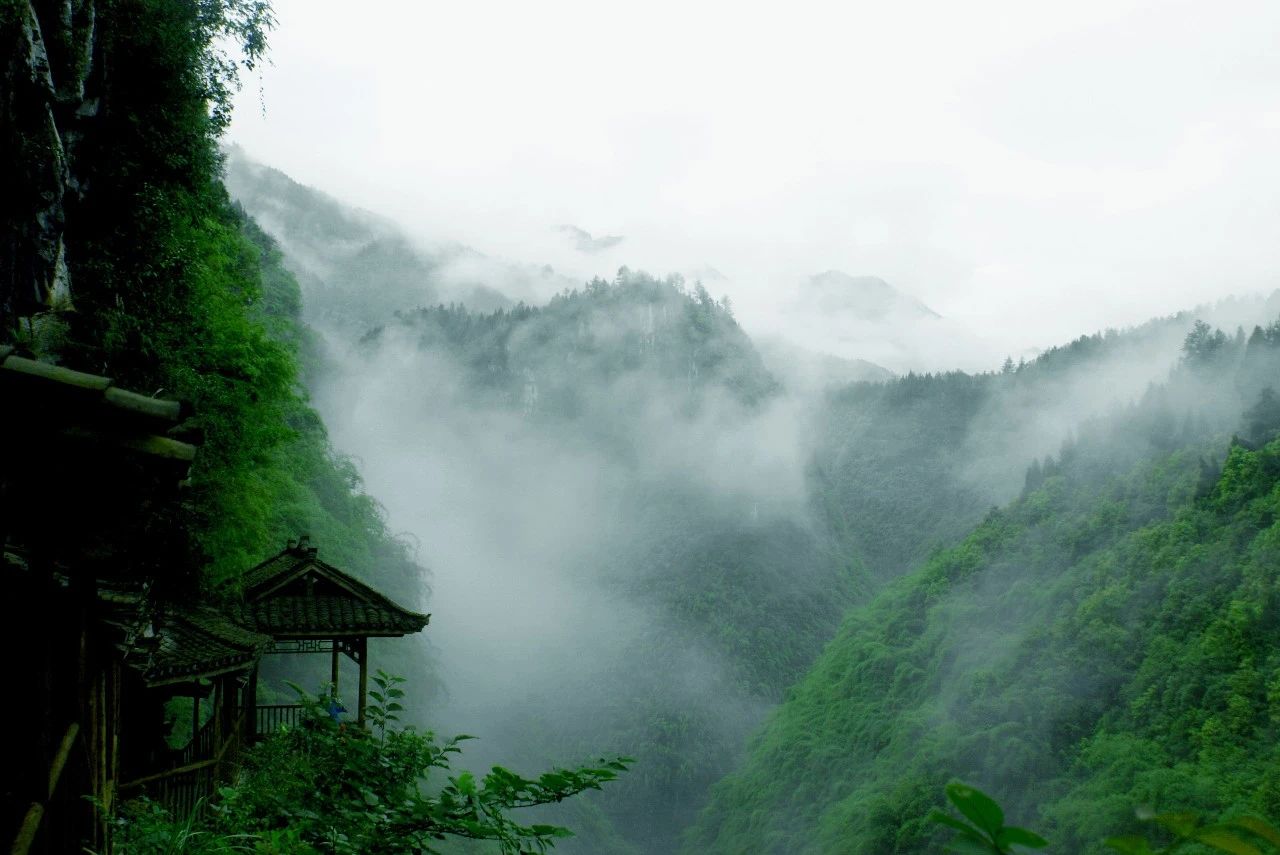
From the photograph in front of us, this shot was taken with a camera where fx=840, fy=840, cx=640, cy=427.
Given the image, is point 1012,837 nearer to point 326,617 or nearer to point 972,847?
point 972,847

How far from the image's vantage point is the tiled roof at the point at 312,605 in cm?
1283

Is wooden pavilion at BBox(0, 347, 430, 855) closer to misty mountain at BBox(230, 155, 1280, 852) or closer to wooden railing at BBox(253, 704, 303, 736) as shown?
wooden railing at BBox(253, 704, 303, 736)

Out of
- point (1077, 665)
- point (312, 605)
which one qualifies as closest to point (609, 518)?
point (1077, 665)

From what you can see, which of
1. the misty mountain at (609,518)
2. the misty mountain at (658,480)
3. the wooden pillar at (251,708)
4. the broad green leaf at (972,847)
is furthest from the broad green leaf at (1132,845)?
the misty mountain at (658,480)

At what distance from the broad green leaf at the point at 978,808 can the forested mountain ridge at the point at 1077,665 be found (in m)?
42.7

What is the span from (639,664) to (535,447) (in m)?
37.2

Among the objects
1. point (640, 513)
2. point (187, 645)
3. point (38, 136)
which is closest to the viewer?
point (38, 136)

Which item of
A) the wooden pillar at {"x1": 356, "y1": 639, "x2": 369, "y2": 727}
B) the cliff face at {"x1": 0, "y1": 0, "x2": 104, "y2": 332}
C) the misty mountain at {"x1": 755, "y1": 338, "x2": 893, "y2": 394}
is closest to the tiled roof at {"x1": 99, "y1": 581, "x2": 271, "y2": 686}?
the wooden pillar at {"x1": 356, "y1": 639, "x2": 369, "y2": 727}

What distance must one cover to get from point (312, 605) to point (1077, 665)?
5593 cm

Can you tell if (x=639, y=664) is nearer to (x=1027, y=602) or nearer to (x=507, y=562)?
(x=507, y=562)

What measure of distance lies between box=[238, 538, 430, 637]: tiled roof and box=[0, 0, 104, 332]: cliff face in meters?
5.32

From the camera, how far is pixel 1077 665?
55688 millimetres

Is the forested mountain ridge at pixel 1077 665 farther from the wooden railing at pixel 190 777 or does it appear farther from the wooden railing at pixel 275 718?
the wooden railing at pixel 190 777

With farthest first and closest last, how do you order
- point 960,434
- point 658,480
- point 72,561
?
point 960,434 < point 658,480 < point 72,561
